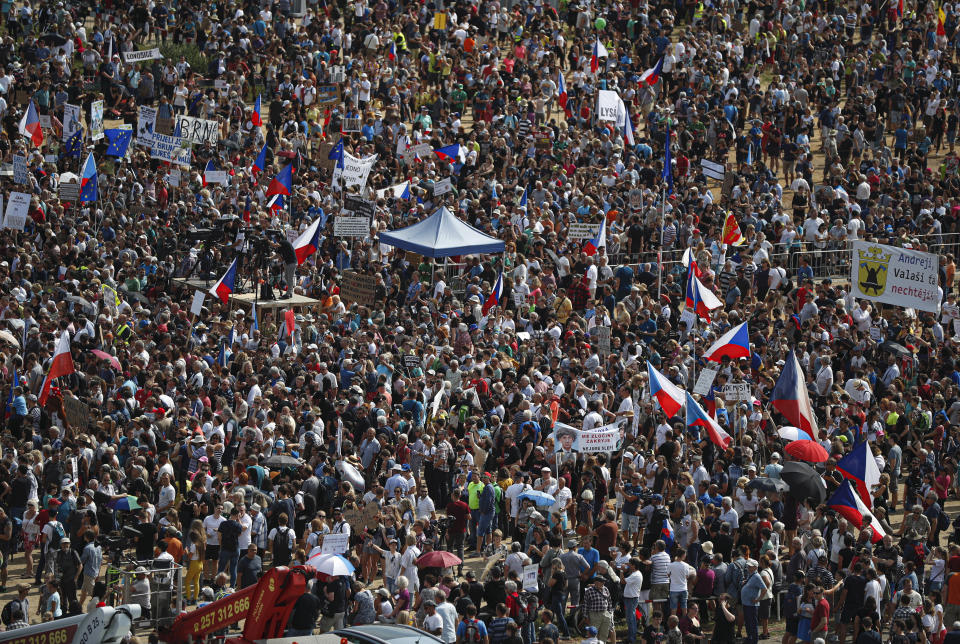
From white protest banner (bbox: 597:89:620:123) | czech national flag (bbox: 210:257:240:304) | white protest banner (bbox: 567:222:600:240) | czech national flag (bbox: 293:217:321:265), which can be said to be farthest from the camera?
white protest banner (bbox: 597:89:620:123)

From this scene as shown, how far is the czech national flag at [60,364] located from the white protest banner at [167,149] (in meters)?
9.65

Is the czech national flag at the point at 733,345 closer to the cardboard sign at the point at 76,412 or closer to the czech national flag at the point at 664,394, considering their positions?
the czech national flag at the point at 664,394

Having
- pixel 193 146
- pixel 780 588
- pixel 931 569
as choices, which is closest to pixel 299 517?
pixel 780 588

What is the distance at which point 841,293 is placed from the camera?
1169 inches

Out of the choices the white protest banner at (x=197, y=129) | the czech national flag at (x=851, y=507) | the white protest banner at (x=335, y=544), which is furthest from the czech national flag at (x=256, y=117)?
the czech national flag at (x=851, y=507)

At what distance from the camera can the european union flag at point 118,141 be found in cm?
3512

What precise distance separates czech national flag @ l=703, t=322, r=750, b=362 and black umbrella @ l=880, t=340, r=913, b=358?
8.26 feet

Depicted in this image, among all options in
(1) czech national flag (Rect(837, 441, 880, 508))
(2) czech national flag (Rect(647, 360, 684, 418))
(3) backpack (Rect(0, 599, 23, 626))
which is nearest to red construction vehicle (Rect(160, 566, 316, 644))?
(3) backpack (Rect(0, 599, 23, 626))

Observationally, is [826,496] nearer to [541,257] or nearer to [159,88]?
[541,257]

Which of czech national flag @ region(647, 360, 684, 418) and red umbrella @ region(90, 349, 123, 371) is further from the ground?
czech national flag @ region(647, 360, 684, 418)

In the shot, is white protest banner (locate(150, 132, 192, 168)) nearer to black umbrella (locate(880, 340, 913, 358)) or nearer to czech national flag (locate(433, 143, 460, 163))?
czech national flag (locate(433, 143, 460, 163))

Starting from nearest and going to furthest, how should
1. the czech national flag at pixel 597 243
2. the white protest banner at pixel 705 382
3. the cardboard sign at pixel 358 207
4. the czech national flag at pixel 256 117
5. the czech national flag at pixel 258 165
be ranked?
the white protest banner at pixel 705 382 → the czech national flag at pixel 597 243 → the cardboard sign at pixel 358 207 → the czech national flag at pixel 258 165 → the czech national flag at pixel 256 117

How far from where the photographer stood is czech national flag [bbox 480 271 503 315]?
29609mm

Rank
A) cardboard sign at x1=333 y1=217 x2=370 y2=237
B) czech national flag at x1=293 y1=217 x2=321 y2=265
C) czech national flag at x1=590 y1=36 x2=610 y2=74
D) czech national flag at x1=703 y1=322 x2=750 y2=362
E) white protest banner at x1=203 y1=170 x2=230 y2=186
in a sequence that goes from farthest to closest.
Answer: czech national flag at x1=590 y1=36 x2=610 y2=74
white protest banner at x1=203 y1=170 x2=230 y2=186
cardboard sign at x1=333 y1=217 x2=370 y2=237
czech national flag at x1=293 y1=217 x2=321 y2=265
czech national flag at x1=703 y1=322 x2=750 y2=362
